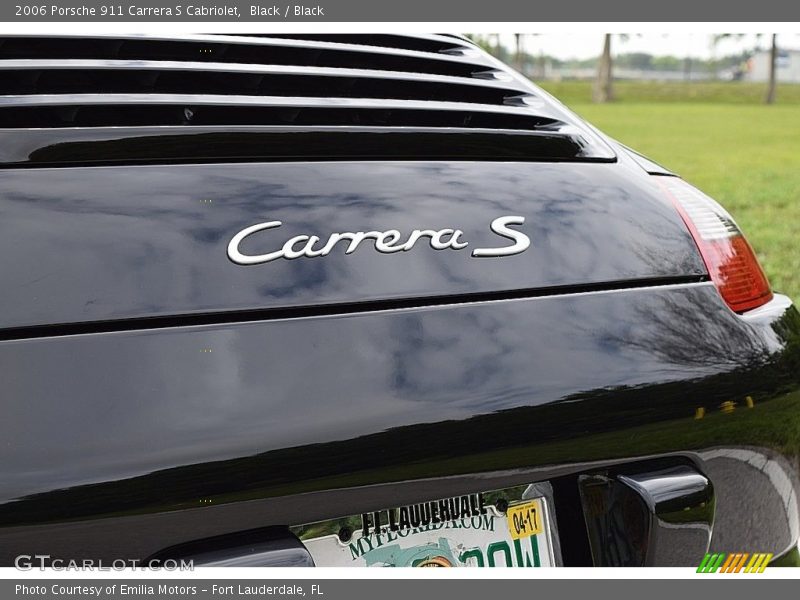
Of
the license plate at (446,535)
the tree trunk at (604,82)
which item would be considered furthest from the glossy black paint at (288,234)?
the tree trunk at (604,82)

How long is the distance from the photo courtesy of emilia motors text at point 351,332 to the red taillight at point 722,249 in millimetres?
11

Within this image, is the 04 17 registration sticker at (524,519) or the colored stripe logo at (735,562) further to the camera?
the colored stripe logo at (735,562)

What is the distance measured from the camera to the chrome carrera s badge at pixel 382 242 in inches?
55.7

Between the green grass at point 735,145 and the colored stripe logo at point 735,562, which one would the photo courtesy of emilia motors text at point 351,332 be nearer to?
the colored stripe logo at point 735,562

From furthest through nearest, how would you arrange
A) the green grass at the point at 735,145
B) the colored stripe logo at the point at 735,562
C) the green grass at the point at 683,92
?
the green grass at the point at 683,92
the green grass at the point at 735,145
the colored stripe logo at the point at 735,562

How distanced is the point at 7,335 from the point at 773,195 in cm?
941

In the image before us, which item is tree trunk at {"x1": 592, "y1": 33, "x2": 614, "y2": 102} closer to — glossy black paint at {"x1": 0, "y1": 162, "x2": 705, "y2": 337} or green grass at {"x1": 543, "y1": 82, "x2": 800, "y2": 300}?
green grass at {"x1": 543, "y1": 82, "x2": 800, "y2": 300}

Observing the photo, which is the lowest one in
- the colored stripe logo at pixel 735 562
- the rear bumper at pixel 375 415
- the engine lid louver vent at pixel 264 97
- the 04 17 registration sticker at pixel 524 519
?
the colored stripe logo at pixel 735 562

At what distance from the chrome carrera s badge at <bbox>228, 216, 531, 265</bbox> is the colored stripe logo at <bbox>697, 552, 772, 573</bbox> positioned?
0.76 metres

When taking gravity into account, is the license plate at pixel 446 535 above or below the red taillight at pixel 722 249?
below

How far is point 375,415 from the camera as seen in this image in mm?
1377

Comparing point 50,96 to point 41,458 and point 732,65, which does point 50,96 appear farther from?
point 732,65

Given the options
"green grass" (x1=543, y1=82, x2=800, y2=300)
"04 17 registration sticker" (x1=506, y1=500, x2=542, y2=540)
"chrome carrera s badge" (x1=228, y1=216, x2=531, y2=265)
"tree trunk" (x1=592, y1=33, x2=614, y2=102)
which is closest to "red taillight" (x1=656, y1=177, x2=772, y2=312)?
"chrome carrera s badge" (x1=228, y1=216, x2=531, y2=265)

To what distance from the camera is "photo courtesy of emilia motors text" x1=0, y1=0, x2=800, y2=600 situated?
4.17 feet
